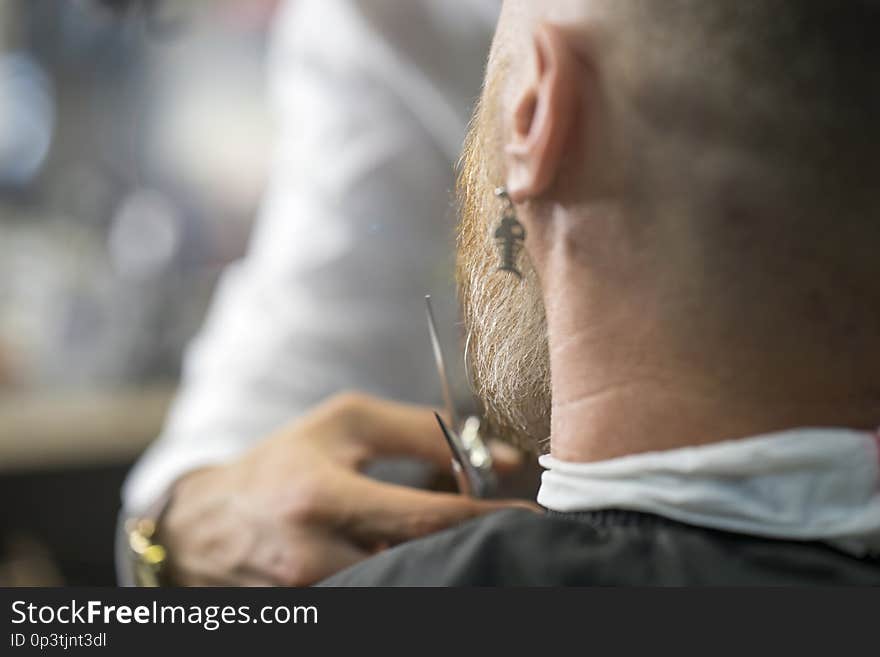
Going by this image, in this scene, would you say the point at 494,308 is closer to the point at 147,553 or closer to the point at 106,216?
the point at 147,553

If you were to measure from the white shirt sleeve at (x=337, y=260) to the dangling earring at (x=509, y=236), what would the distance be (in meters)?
0.30

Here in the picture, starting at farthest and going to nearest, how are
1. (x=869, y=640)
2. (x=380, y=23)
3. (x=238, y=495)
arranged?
(x=380, y=23) < (x=238, y=495) < (x=869, y=640)

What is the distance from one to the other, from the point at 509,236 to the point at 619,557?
0.55 ft

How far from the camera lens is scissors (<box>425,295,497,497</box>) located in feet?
2.21

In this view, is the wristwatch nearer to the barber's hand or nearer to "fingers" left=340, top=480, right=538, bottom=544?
the barber's hand

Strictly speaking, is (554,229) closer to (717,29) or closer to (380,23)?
(717,29)

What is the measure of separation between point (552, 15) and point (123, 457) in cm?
193

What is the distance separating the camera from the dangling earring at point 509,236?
1.77 ft

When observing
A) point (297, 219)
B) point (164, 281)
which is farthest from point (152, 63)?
point (297, 219)

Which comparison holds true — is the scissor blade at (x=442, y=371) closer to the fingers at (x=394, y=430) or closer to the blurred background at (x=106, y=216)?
the fingers at (x=394, y=430)

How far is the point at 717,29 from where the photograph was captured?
0.49m

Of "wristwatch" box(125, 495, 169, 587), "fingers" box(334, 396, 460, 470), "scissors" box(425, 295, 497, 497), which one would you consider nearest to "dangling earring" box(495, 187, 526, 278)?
"scissors" box(425, 295, 497, 497)

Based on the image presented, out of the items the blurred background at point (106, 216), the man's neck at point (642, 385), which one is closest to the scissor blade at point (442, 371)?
the man's neck at point (642, 385)

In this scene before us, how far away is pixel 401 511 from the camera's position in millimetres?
693
